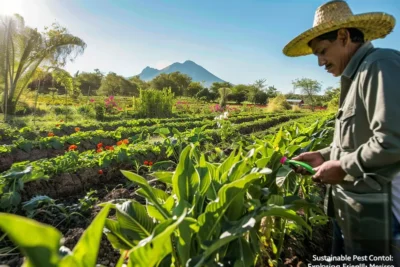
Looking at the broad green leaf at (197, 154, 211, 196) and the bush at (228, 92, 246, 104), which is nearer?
the broad green leaf at (197, 154, 211, 196)

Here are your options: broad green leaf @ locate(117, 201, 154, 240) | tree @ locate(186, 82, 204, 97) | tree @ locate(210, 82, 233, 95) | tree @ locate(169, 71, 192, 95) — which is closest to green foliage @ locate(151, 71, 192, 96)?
tree @ locate(169, 71, 192, 95)

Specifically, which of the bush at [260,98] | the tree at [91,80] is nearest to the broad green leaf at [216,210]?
the bush at [260,98]

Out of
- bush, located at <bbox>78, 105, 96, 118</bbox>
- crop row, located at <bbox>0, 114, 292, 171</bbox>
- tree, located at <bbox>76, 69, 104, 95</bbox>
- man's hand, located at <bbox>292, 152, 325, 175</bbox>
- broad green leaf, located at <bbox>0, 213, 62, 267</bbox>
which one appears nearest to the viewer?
broad green leaf, located at <bbox>0, 213, 62, 267</bbox>

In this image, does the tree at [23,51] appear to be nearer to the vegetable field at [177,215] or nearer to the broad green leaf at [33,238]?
the vegetable field at [177,215]

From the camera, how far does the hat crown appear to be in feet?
5.59

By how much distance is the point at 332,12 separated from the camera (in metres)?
1.74

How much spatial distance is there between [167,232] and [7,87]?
18259mm

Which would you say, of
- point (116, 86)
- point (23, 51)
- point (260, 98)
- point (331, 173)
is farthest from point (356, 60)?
point (260, 98)

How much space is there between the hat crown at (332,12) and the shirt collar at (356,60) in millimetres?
199

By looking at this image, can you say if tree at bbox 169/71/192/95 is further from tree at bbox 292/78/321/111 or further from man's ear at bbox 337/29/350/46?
man's ear at bbox 337/29/350/46

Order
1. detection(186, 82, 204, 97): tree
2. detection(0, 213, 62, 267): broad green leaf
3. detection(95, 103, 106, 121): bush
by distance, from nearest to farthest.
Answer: detection(0, 213, 62, 267): broad green leaf, detection(95, 103, 106, 121): bush, detection(186, 82, 204, 97): tree

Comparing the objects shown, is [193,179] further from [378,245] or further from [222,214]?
[378,245]

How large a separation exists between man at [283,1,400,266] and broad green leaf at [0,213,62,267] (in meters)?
1.30

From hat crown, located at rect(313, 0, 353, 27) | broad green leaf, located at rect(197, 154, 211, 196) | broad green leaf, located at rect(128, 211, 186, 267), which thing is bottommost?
broad green leaf, located at rect(128, 211, 186, 267)
